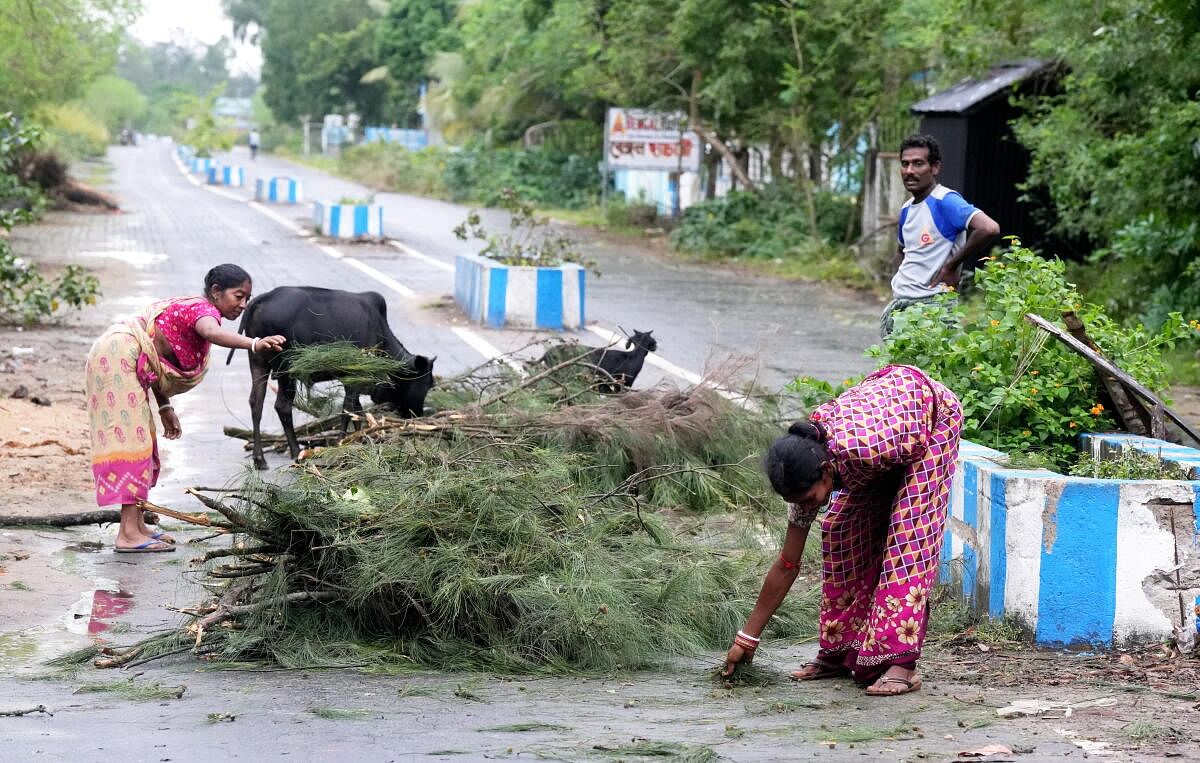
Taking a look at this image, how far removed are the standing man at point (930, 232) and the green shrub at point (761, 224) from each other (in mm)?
16763

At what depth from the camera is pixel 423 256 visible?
2506 cm

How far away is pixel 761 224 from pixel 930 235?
1862 centimetres

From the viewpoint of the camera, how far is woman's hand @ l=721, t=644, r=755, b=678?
5.16 meters

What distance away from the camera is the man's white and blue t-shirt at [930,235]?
317 inches

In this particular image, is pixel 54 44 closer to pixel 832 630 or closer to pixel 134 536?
pixel 134 536

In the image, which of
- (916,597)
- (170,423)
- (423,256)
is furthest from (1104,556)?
(423,256)

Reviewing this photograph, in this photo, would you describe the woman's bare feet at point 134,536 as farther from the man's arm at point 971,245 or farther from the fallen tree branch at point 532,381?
the man's arm at point 971,245

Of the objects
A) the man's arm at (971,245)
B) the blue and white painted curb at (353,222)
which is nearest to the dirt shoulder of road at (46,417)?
the man's arm at (971,245)

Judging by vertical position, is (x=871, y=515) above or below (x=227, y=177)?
below

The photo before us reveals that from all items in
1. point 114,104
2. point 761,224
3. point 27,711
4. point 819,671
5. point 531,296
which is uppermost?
point 114,104

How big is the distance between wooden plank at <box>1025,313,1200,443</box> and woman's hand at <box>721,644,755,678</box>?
231 centimetres

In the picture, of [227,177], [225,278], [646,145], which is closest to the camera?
[225,278]

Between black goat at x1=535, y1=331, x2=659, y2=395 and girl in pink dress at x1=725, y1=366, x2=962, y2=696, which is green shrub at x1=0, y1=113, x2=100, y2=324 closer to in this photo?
black goat at x1=535, y1=331, x2=659, y2=395

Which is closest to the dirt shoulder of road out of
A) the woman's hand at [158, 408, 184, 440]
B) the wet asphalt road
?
the wet asphalt road
